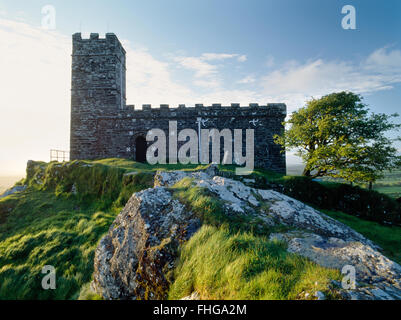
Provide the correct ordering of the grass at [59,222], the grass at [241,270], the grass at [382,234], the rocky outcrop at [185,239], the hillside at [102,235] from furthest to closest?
the grass at [382,234] < the grass at [59,222] < the rocky outcrop at [185,239] < the hillside at [102,235] < the grass at [241,270]

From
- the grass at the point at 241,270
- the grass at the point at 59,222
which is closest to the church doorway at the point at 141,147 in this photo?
the grass at the point at 59,222

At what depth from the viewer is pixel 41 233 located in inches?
322

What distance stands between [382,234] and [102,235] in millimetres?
12818

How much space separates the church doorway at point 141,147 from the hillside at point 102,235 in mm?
4669

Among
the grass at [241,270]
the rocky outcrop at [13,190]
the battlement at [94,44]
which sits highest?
the battlement at [94,44]

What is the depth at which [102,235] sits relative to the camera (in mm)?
7582

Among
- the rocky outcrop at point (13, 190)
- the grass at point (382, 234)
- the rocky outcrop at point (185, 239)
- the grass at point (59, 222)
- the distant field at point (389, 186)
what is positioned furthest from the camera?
the distant field at point (389, 186)

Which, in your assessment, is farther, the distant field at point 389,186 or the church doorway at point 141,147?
the distant field at point 389,186

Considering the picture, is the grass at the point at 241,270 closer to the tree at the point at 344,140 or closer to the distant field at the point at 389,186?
the tree at the point at 344,140

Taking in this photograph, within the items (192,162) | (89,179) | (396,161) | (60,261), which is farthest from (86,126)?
(396,161)

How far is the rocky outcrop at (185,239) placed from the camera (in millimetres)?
2422
